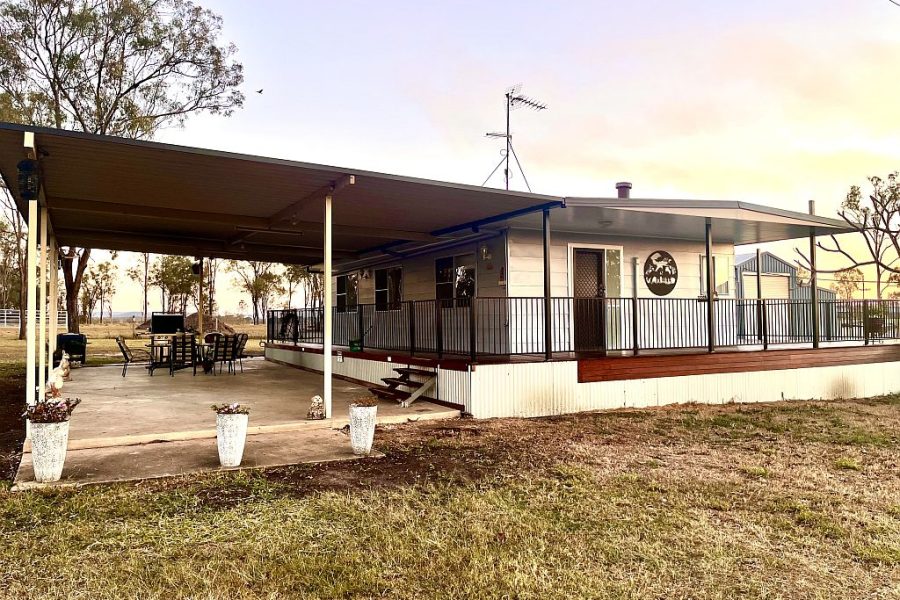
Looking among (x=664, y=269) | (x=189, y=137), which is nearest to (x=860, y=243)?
(x=664, y=269)

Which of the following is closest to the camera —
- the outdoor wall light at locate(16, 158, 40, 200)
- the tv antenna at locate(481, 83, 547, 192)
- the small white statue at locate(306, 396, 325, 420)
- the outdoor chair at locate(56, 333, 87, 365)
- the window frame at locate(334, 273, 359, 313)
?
the outdoor wall light at locate(16, 158, 40, 200)

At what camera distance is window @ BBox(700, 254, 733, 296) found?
1141cm

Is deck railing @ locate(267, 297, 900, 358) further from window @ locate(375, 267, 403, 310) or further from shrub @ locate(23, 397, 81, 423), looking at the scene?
shrub @ locate(23, 397, 81, 423)

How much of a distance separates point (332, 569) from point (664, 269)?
9426mm

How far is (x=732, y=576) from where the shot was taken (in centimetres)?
302

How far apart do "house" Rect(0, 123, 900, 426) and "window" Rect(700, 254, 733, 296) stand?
0.04m

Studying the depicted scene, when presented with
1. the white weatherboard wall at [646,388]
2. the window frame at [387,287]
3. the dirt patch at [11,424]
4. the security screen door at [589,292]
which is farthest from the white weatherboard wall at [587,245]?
the dirt patch at [11,424]

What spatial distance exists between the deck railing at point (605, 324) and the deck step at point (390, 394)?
0.83m

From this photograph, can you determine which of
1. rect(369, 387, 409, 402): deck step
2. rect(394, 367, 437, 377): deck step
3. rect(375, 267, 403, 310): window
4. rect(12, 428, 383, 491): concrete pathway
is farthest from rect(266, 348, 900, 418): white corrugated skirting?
rect(375, 267, 403, 310): window

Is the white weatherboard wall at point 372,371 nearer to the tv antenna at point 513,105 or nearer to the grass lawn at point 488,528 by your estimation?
the grass lawn at point 488,528

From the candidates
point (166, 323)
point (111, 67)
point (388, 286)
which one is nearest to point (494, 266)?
point (388, 286)

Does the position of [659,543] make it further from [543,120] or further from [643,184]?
[643,184]

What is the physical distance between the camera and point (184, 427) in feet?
20.8

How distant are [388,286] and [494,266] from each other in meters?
4.10
